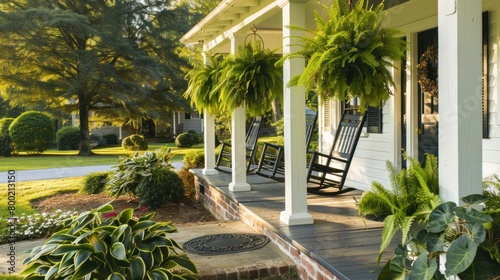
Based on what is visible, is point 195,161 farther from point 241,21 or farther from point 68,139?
point 68,139

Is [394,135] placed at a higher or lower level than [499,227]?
higher

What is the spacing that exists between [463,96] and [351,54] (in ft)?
3.35

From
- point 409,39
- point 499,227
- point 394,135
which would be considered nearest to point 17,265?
point 499,227

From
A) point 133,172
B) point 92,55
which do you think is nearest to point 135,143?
point 92,55

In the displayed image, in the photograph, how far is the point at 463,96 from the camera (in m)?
2.04

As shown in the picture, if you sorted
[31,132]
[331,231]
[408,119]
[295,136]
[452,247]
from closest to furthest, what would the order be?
[452,247], [331,231], [295,136], [408,119], [31,132]

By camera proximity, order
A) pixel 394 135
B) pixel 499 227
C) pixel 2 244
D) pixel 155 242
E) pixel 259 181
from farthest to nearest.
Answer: pixel 259 181 → pixel 394 135 → pixel 2 244 → pixel 155 242 → pixel 499 227

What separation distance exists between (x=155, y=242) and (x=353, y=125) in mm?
3005

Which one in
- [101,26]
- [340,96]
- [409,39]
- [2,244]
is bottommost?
[2,244]

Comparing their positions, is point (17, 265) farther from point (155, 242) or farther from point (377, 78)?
point (377, 78)

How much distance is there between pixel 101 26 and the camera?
17.2 metres

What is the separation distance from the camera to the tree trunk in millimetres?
17297

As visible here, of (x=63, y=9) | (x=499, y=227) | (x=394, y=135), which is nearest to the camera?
(x=499, y=227)

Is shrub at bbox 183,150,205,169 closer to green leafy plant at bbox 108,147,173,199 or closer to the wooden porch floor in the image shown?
green leafy plant at bbox 108,147,173,199
